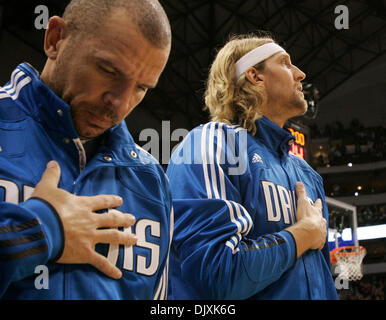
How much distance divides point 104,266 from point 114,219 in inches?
3.9

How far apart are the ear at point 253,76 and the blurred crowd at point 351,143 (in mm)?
15718

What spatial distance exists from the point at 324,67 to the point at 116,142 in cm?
1073

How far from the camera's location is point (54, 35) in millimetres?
1224

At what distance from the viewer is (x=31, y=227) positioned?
914 mm

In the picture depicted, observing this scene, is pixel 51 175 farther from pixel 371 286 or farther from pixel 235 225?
pixel 371 286

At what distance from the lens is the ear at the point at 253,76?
82.1 inches

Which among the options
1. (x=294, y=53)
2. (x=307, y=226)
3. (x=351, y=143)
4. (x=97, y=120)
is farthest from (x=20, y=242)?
(x=351, y=143)

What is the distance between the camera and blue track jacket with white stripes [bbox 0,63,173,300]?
0.92 metres

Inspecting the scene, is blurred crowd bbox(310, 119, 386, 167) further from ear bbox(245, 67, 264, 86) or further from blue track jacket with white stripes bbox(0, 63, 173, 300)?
blue track jacket with white stripes bbox(0, 63, 173, 300)

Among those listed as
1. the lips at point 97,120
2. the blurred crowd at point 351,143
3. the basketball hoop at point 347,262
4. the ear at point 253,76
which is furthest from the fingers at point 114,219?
the blurred crowd at point 351,143

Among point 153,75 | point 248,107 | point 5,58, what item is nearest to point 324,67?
point 5,58

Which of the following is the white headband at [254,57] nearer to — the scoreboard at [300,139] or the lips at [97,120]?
the lips at [97,120]

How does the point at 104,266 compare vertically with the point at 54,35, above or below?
below

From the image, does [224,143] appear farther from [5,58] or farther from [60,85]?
[5,58]
